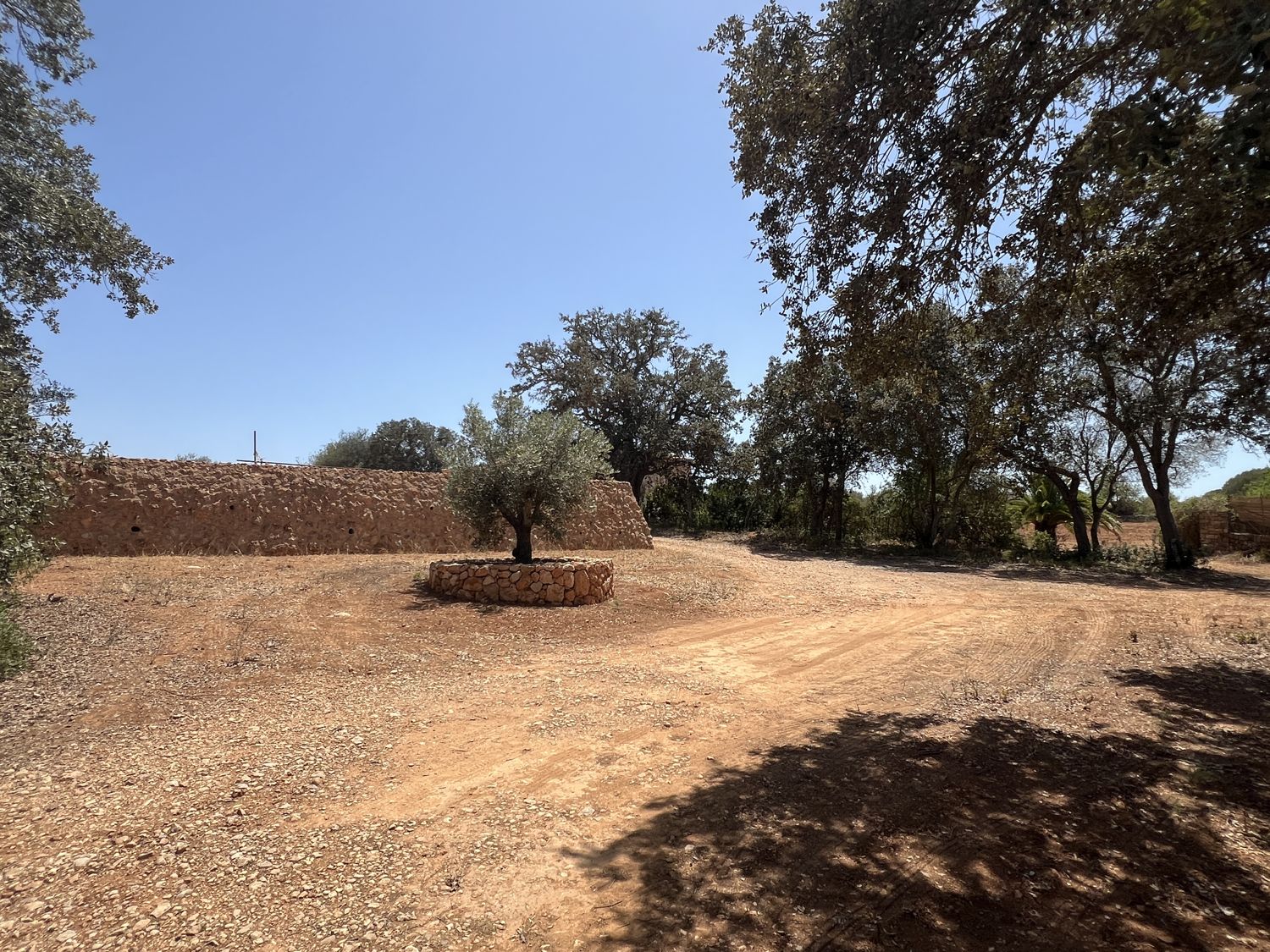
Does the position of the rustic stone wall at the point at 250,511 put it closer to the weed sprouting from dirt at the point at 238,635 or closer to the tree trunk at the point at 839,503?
the weed sprouting from dirt at the point at 238,635

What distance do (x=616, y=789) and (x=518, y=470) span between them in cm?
781

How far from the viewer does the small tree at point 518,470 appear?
37.7 feet

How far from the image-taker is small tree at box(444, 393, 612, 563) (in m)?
11.5

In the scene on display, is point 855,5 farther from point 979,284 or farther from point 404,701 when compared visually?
point 404,701

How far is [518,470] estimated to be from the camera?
1133 centimetres

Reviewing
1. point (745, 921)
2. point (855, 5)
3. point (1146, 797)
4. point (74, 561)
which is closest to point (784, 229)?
point (855, 5)

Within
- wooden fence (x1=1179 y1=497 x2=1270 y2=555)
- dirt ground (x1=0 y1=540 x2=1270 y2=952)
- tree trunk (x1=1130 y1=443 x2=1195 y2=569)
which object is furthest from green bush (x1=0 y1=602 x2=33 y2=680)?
wooden fence (x1=1179 y1=497 x2=1270 y2=555)

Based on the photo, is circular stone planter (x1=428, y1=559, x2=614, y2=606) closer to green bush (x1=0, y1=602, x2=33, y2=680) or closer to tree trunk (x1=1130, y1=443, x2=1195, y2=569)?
green bush (x1=0, y1=602, x2=33, y2=680)

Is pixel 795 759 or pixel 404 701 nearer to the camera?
pixel 795 759

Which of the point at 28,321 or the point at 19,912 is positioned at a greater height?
the point at 28,321

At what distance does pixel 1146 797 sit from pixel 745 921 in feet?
9.37

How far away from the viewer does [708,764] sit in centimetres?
443

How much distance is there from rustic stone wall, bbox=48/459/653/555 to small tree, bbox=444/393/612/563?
1164 mm

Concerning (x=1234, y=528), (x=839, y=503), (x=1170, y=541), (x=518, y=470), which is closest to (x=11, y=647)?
(x=518, y=470)
